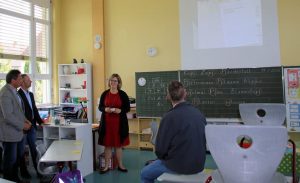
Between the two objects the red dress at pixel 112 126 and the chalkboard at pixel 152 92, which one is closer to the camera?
the red dress at pixel 112 126

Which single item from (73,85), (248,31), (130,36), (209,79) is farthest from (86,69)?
(248,31)

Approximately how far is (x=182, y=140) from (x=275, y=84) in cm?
313

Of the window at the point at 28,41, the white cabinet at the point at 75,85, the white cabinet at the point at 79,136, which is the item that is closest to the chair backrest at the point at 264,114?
the white cabinet at the point at 79,136

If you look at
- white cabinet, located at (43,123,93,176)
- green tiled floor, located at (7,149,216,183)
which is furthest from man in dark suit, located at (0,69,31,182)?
white cabinet, located at (43,123,93,176)

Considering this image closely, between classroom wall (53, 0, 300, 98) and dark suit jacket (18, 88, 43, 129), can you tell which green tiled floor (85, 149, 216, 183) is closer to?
dark suit jacket (18, 88, 43, 129)

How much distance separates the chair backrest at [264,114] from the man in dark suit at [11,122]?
296 cm

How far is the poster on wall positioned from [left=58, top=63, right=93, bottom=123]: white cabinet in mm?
4279

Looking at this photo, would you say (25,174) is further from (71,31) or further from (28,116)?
(71,31)

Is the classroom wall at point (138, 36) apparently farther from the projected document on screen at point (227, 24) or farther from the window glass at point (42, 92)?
the window glass at point (42, 92)

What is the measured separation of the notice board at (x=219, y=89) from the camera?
185 inches

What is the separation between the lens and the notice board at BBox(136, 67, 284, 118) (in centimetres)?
470

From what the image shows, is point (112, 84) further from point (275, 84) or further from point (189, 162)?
point (275, 84)

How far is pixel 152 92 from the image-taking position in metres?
5.52

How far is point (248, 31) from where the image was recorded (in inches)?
197
